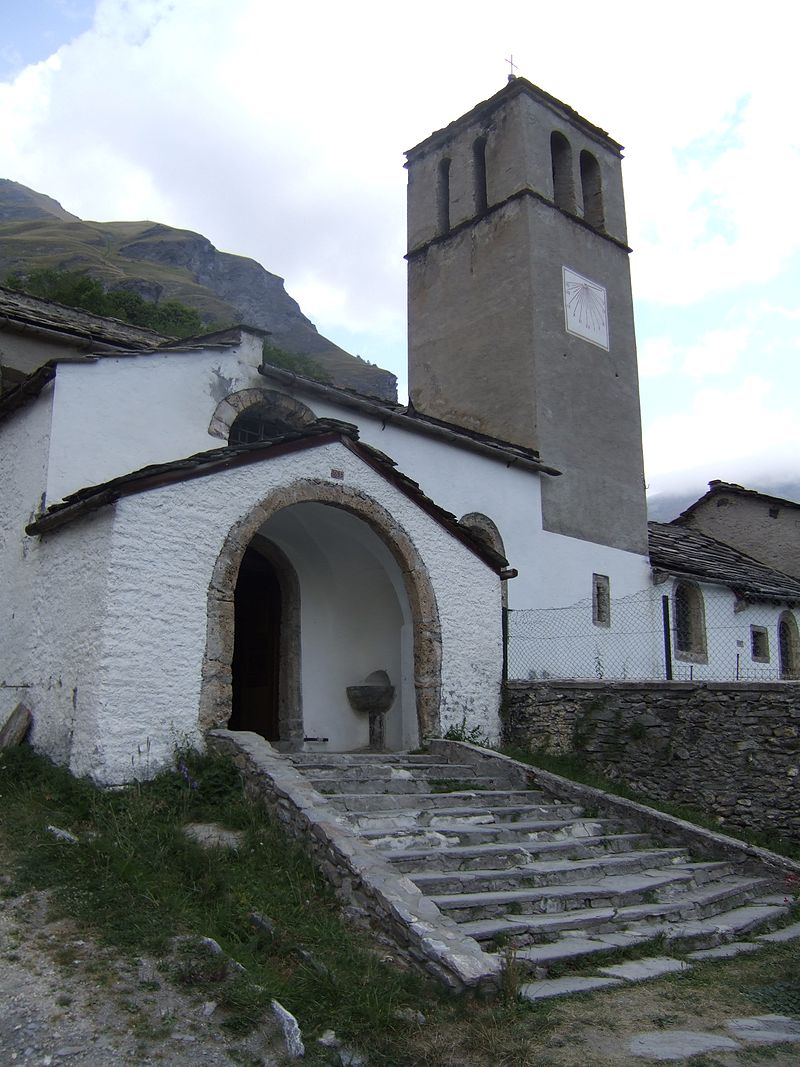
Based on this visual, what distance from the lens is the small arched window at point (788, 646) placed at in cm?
2020

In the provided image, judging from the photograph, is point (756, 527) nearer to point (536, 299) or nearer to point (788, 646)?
point (788, 646)

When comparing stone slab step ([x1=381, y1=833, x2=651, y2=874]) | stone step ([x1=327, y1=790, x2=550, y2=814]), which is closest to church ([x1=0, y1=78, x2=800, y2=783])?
stone step ([x1=327, y1=790, x2=550, y2=814])

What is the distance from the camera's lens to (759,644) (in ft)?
64.5

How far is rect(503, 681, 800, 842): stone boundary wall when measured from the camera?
9.18 metres

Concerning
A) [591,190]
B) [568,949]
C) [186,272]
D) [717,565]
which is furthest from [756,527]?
[186,272]

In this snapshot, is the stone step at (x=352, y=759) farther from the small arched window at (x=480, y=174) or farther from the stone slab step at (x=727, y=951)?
the small arched window at (x=480, y=174)

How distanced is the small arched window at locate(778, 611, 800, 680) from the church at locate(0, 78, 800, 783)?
48 cm

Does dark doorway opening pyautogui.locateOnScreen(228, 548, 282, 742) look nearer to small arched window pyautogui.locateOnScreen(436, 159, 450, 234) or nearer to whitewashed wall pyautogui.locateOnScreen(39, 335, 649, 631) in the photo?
whitewashed wall pyautogui.locateOnScreen(39, 335, 649, 631)

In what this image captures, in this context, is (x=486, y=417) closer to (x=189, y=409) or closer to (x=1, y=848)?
(x=189, y=409)

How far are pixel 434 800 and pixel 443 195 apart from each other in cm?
1615

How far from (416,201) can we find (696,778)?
1549 cm

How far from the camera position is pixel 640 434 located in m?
19.4

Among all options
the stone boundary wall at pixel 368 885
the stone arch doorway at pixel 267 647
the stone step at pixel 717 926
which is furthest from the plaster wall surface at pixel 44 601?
the stone step at pixel 717 926

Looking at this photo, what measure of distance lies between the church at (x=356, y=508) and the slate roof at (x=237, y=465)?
0.03 m
